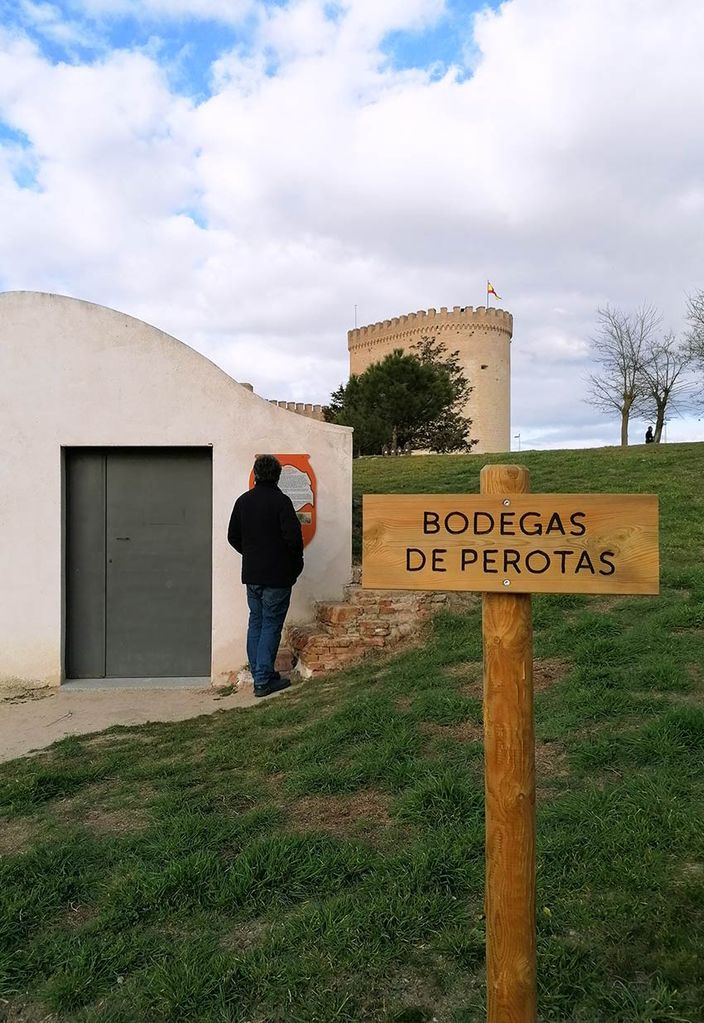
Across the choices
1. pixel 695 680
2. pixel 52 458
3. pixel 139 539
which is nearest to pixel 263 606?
pixel 139 539

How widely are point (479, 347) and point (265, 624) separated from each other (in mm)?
42303

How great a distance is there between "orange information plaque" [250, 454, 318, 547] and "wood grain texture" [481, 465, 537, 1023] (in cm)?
504

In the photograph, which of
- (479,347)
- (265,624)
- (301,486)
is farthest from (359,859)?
(479,347)

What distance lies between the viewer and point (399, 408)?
28969 millimetres

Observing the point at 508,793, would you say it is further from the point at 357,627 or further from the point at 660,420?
the point at 660,420

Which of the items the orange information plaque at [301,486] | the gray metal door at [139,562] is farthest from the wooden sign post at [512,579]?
the gray metal door at [139,562]

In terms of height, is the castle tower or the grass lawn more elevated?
the castle tower

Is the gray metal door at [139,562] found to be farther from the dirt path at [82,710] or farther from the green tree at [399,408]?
the green tree at [399,408]

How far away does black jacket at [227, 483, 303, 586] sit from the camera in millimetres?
6137

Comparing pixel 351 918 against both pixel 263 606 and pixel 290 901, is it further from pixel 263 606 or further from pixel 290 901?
pixel 263 606

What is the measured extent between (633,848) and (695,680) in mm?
1964

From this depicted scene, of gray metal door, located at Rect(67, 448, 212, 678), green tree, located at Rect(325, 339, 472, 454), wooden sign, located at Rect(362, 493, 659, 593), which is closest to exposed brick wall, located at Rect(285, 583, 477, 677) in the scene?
gray metal door, located at Rect(67, 448, 212, 678)

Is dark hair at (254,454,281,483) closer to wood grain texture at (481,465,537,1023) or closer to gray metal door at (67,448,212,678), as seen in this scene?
gray metal door at (67,448,212,678)

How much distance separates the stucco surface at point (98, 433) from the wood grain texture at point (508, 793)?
16.6ft
